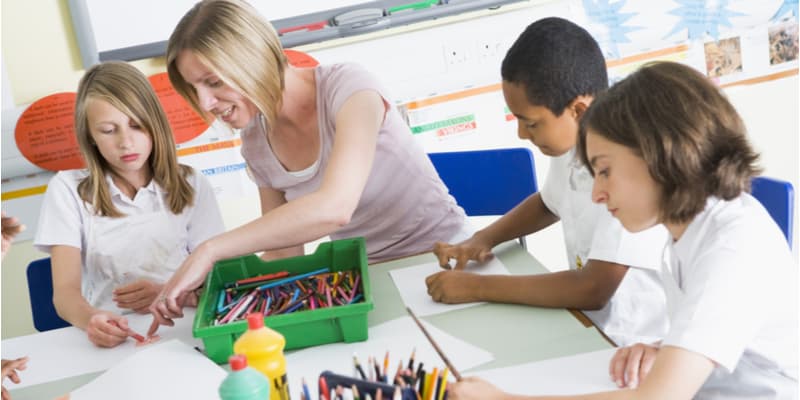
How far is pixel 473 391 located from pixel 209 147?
174cm

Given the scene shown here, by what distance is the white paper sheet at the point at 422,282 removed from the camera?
49.7 inches

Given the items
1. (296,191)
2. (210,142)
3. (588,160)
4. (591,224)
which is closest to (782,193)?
(591,224)

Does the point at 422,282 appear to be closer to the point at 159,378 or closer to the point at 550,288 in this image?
the point at 550,288

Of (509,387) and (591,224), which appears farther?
(591,224)

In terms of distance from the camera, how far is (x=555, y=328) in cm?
113

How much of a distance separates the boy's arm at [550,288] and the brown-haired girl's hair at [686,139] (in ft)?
0.68

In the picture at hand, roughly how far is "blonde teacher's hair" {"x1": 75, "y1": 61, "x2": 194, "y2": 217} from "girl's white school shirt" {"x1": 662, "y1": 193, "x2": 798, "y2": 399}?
1.22 meters

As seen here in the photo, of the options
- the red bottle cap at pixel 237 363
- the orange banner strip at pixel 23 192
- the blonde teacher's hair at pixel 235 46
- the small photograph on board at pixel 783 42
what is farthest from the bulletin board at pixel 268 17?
the red bottle cap at pixel 237 363

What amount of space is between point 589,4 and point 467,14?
0.44 metres

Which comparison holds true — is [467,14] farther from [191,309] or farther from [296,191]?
[191,309]

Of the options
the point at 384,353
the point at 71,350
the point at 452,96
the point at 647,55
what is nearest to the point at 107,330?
the point at 71,350

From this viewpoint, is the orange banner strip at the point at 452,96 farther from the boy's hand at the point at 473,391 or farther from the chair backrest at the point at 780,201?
the boy's hand at the point at 473,391

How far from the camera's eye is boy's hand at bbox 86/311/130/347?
1286 mm

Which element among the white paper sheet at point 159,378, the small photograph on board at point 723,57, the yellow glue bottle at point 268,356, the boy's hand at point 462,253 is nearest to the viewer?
the yellow glue bottle at point 268,356
